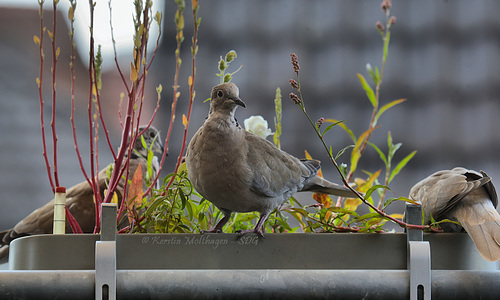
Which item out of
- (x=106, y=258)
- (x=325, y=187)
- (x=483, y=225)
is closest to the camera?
(x=106, y=258)

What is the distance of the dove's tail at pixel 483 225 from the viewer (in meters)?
0.88

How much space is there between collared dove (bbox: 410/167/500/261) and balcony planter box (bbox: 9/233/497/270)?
0.08m

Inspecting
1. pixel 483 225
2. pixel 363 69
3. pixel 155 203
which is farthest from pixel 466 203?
pixel 363 69

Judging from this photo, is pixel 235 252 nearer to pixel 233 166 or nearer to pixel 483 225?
pixel 233 166

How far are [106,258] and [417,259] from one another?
1.30 ft

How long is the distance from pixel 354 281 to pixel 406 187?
1989 millimetres

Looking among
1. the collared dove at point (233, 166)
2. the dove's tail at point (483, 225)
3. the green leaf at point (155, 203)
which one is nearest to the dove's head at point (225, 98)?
the collared dove at point (233, 166)

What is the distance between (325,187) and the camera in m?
1.16

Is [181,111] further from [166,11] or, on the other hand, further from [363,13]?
[363,13]

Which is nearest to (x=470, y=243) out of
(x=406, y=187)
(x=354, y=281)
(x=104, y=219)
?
(x=354, y=281)

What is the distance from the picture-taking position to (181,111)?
2627 mm

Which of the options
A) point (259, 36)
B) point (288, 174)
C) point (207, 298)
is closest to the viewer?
point (207, 298)

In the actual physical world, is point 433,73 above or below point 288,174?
above

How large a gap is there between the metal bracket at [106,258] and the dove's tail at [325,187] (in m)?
0.43
